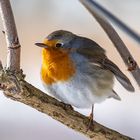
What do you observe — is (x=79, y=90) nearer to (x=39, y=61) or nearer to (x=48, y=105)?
(x=48, y=105)

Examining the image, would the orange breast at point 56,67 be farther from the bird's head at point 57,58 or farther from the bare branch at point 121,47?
the bare branch at point 121,47

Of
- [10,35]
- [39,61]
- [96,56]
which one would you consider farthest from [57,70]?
[39,61]

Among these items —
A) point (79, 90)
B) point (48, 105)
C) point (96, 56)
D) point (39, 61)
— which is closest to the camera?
point (48, 105)

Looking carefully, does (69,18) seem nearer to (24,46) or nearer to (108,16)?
(24,46)

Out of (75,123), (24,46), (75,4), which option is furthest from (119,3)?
(75,123)

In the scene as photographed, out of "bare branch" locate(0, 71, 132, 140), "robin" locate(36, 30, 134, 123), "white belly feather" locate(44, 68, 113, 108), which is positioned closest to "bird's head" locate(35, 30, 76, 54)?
"robin" locate(36, 30, 134, 123)

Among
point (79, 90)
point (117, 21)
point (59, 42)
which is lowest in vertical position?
point (79, 90)
